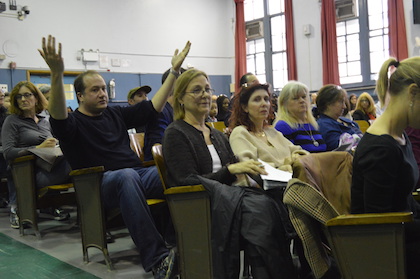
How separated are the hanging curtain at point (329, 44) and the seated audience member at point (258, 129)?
25.0ft

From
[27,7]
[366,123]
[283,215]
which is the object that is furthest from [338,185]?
[27,7]

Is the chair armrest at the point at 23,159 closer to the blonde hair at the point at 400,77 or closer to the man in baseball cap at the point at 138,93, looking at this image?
the man in baseball cap at the point at 138,93

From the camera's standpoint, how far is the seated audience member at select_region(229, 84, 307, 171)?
261 cm

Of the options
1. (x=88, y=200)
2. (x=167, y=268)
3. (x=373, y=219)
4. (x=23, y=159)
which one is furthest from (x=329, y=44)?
(x=373, y=219)

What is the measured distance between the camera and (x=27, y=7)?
29.6 ft

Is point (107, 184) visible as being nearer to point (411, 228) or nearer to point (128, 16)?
point (411, 228)

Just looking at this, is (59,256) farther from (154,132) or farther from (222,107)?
(222,107)

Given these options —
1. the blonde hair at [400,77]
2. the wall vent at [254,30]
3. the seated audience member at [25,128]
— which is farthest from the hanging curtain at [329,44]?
the blonde hair at [400,77]

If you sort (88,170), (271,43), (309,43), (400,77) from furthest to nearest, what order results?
(271,43), (309,43), (88,170), (400,77)

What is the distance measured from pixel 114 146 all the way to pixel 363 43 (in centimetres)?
821

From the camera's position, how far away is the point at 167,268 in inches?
90.0

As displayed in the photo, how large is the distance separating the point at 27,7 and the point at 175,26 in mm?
3774

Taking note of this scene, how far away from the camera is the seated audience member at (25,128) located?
3566 mm

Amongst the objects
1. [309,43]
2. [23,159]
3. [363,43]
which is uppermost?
A: [309,43]
